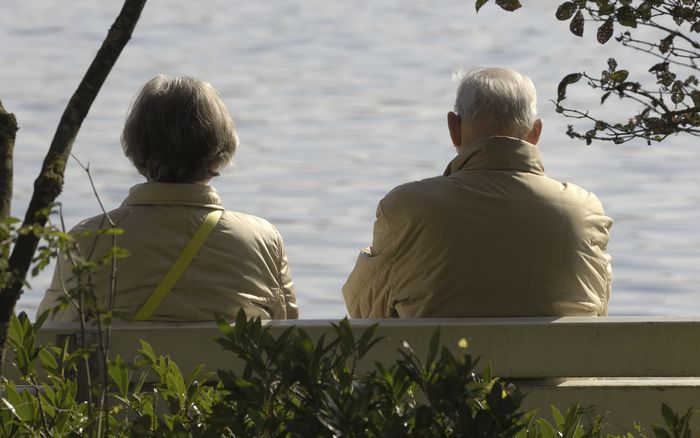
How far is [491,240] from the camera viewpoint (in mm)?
5238

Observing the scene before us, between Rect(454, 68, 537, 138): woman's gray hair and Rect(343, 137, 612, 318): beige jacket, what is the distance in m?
0.14

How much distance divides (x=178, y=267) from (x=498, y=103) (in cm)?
119

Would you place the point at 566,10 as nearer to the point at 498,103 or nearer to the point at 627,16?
the point at 627,16

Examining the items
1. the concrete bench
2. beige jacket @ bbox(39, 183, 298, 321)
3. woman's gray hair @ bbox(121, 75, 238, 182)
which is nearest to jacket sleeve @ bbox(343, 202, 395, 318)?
beige jacket @ bbox(39, 183, 298, 321)

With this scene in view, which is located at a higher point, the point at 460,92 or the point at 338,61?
the point at 460,92

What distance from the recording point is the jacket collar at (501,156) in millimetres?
5398

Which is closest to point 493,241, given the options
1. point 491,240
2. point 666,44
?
point 491,240

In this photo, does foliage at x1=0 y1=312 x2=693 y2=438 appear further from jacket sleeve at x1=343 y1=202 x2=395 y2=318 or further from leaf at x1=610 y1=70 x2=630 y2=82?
jacket sleeve at x1=343 y1=202 x2=395 y2=318

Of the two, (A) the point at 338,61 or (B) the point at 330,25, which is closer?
(A) the point at 338,61

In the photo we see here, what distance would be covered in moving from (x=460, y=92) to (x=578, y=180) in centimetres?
1170

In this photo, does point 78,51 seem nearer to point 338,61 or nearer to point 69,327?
point 338,61

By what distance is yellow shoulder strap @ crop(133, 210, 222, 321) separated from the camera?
498 cm

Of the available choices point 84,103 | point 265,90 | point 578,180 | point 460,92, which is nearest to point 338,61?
point 265,90

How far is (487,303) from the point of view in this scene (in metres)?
5.20
